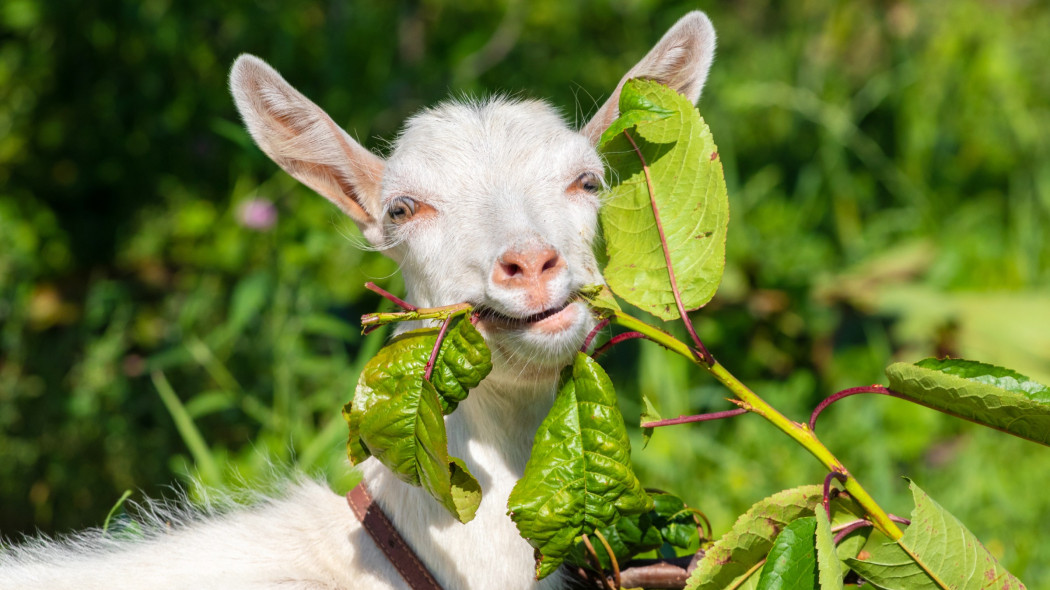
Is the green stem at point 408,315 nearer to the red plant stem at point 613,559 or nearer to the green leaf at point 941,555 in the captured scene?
the red plant stem at point 613,559

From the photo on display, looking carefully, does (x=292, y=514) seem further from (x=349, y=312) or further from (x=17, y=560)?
(x=349, y=312)

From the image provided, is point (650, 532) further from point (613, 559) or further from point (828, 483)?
point (828, 483)

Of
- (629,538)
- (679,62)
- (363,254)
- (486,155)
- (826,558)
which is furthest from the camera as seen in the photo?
(363,254)

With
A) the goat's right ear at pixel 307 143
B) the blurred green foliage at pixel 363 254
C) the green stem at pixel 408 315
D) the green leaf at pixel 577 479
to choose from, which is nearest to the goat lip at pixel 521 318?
the green stem at pixel 408 315

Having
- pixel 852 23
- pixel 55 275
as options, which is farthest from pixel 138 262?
pixel 852 23

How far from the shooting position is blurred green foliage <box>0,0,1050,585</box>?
182 inches

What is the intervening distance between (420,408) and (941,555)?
0.97m

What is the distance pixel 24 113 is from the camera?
5.90 metres

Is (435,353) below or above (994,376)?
above

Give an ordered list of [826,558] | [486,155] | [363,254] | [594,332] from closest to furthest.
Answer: [826,558] < [594,332] < [486,155] < [363,254]

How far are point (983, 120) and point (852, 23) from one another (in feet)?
4.29

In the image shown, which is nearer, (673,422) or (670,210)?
(673,422)

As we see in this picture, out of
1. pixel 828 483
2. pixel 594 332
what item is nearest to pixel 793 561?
pixel 828 483

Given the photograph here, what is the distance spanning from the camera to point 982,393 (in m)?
1.67
